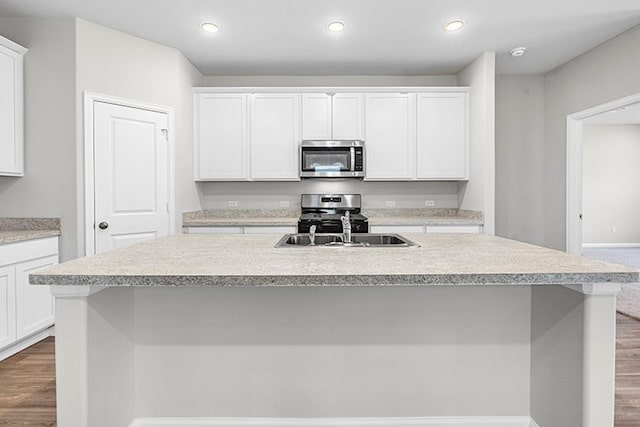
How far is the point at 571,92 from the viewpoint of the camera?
4156 millimetres

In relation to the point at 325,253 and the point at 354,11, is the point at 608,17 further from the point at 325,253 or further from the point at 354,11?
the point at 325,253

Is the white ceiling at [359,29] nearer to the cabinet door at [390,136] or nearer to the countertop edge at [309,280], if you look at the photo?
the cabinet door at [390,136]

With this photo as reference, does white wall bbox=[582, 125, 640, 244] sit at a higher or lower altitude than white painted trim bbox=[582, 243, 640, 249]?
higher

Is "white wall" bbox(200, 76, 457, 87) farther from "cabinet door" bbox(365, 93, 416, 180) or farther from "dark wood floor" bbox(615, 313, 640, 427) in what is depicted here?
"dark wood floor" bbox(615, 313, 640, 427)

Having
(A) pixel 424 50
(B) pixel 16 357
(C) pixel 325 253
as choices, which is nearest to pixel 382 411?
(C) pixel 325 253

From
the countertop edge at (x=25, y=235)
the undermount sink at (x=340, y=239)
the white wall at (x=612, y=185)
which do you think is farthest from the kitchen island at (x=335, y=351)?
the white wall at (x=612, y=185)

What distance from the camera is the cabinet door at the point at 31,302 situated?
2.78m

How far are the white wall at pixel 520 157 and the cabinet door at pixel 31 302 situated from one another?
4557 mm

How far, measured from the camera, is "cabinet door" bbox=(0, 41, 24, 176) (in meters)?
2.95

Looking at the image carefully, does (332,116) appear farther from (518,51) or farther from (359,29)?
(518,51)

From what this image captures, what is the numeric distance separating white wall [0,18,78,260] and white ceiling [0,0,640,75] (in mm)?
152

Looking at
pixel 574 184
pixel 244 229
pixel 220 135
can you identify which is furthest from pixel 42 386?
pixel 574 184

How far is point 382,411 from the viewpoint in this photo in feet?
5.95

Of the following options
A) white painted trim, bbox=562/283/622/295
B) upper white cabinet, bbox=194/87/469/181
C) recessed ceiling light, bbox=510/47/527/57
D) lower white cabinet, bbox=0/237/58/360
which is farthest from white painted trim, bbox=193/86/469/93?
white painted trim, bbox=562/283/622/295
